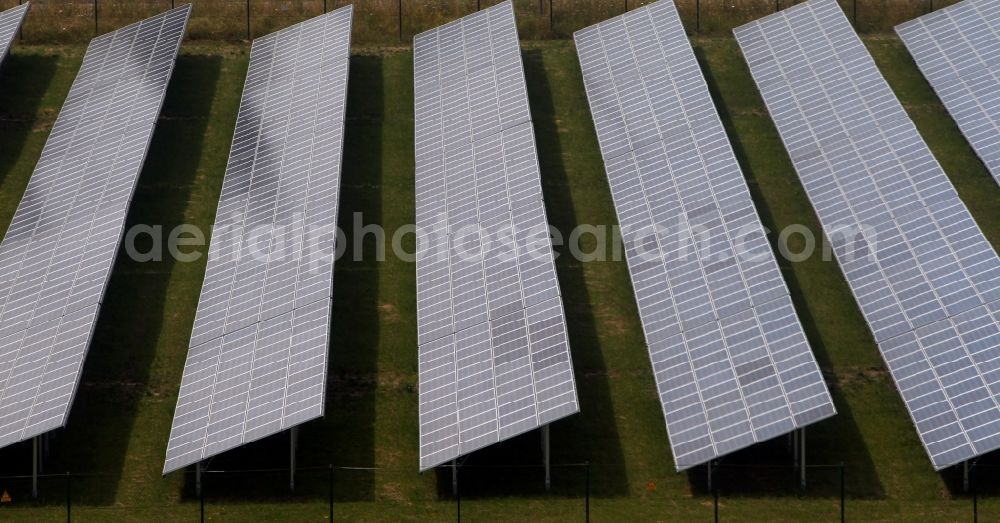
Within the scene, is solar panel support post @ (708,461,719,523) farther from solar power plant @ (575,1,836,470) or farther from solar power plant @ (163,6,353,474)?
solar power plant @ (163,6,353,474)

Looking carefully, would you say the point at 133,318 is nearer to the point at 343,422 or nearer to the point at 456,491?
the point at 343,422

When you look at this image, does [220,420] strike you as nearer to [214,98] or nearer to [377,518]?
[377,518]

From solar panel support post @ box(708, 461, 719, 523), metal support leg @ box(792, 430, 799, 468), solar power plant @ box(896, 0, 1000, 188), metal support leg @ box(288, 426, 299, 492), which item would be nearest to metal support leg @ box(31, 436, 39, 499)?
metal support leg @ box(288, 426, 299, 492)

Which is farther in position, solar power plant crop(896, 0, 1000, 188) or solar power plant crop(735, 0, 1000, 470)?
solar power plant crop(896, 0, 1000, 188)

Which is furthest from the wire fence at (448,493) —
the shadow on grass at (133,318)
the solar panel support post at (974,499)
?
the solar panel support post at (974,499)

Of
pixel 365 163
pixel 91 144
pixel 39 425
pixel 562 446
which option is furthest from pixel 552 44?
pixel 39 425

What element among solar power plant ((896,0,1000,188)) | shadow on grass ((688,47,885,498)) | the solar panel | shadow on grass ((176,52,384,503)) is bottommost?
solar power plant ((896,0,1000,188))

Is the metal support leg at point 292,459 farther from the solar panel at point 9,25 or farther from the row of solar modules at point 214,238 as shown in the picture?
the solar panel at point 9,25
